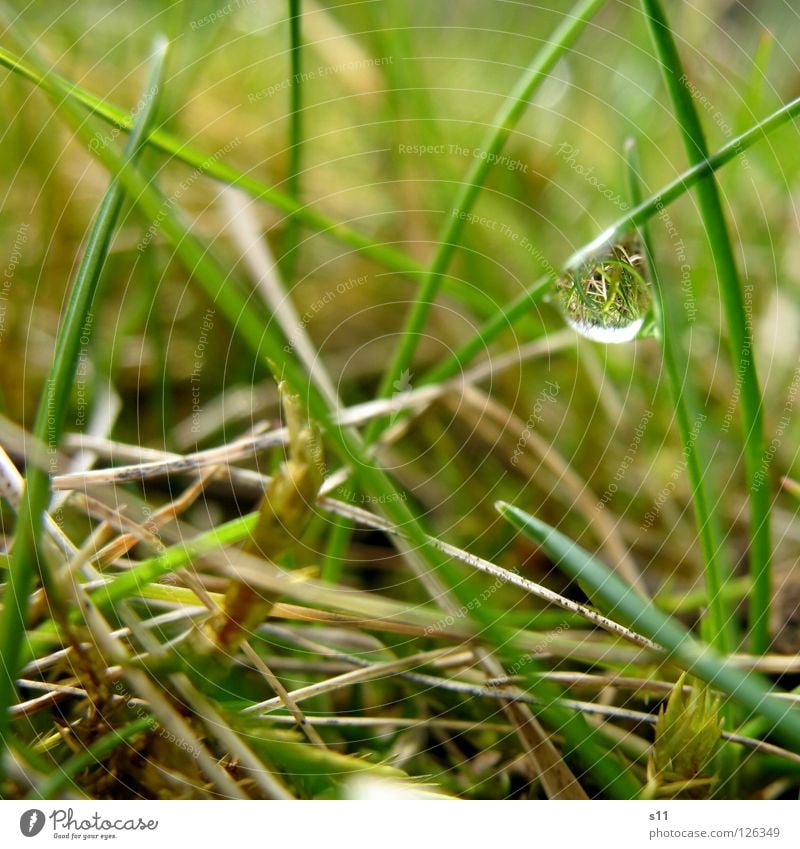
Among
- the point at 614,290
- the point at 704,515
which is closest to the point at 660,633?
the point at 704,515

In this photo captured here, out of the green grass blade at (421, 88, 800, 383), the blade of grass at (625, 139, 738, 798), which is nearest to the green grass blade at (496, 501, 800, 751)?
the blade of grass at (625, 139, 738, 798)

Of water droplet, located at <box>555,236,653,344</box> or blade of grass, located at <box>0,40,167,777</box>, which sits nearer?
blade of grass, located at <box>0,40,167,777</box>

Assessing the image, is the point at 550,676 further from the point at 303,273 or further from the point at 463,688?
the point at 303,273

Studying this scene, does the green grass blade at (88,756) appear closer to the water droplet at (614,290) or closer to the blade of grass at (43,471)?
the blade of grass at (43,471)

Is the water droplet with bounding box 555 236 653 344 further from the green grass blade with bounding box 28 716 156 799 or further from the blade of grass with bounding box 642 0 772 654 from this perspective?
the green grass blade with bounding box 28 716 156 799

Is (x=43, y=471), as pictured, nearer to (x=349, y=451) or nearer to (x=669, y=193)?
(x=349, y=451)

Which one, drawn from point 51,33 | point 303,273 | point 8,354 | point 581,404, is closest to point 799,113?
point 581,404

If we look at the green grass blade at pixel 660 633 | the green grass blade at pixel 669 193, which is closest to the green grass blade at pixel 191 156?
the green grass blade at pixel 669 193
